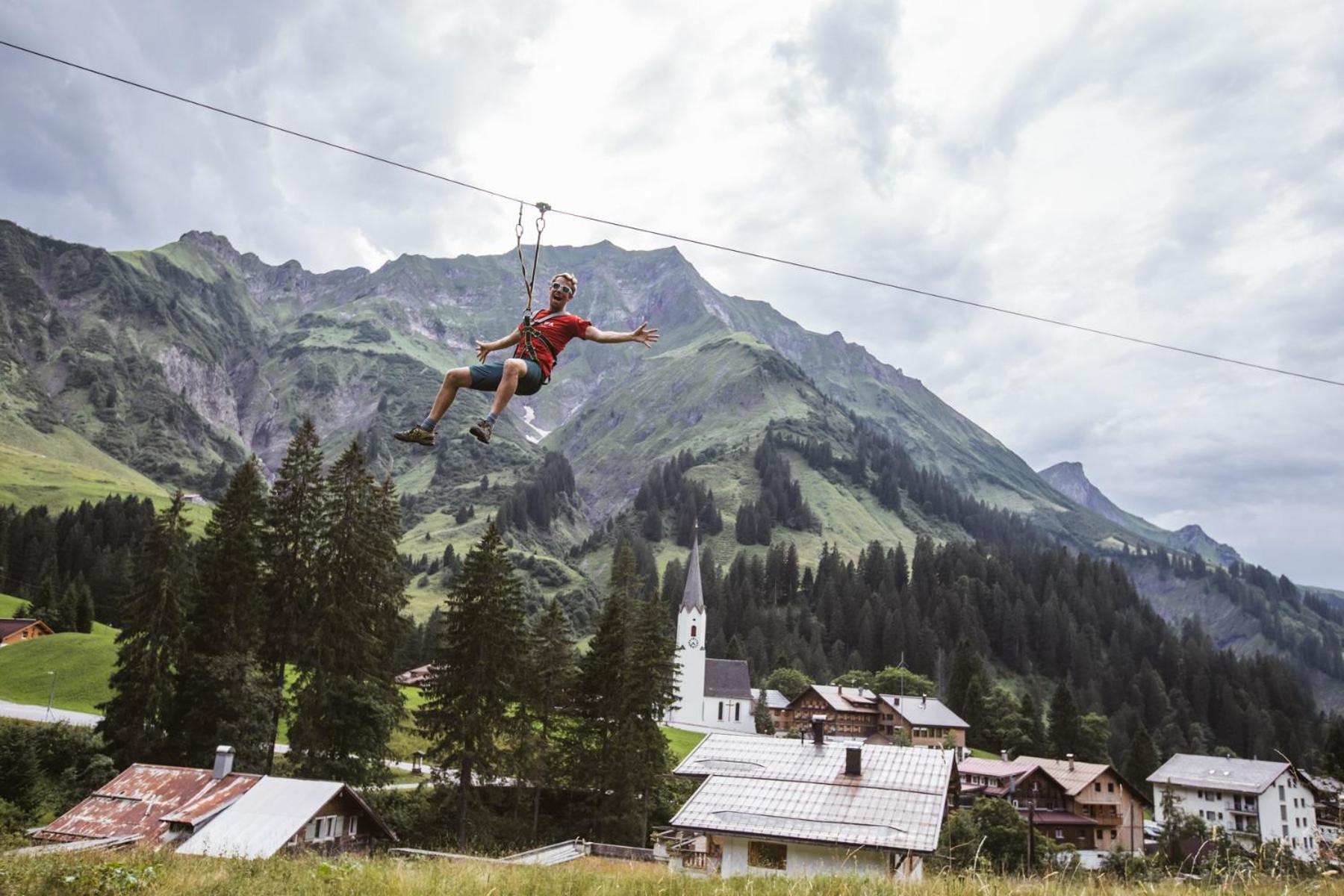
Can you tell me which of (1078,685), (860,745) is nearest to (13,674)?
(860,745)

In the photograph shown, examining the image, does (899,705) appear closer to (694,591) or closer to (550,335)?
(694,591)

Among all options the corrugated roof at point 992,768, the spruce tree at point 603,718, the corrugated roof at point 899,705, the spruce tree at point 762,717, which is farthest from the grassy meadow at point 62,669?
the corrugated roof at point 899,705

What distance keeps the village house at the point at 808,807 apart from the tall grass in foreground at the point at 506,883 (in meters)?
15.5

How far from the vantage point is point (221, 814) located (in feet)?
103

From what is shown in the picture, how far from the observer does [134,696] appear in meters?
43.8

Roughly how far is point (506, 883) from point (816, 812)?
24.2m

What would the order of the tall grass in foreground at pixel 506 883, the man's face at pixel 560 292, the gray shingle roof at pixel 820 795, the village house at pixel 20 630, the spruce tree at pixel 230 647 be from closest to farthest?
the tall grass in foreground at pixel 506 883, the man's face at pixel 560 292, the gray shingle roof at pixel 820 795, the spruce tree at pixel 230 647, the village house at pixel 20 630

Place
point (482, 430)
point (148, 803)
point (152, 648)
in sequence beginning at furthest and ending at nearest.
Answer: point (152, 648) < point (148, 803) < point (482, 430)

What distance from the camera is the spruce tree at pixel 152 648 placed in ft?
144

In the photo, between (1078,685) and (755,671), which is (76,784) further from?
(1078,685)

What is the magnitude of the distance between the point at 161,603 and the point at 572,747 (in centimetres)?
2353

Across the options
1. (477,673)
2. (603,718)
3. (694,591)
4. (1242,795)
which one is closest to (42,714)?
(477,673)

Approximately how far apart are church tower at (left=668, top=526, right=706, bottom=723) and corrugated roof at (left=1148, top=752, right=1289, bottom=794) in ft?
175

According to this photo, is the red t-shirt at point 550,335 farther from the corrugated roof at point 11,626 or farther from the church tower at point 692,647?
the church tower at point 692,647
